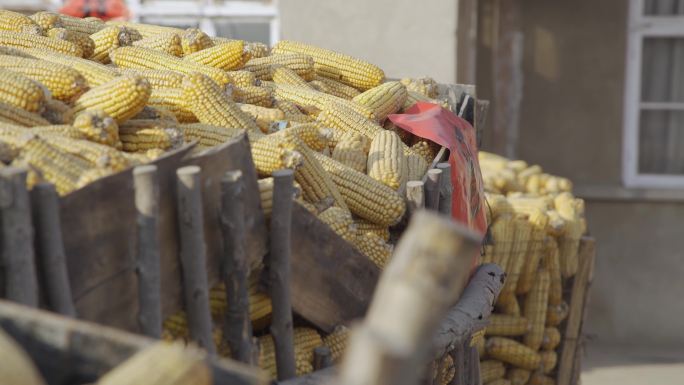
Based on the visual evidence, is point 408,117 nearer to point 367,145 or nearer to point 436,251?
point 367,145

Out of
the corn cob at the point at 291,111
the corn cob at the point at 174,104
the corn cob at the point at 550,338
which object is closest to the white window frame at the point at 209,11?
the corn cob at the point at 550,338

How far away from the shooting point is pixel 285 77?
476 cm

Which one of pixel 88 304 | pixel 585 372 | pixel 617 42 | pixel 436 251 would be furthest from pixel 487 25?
pixel 436 251

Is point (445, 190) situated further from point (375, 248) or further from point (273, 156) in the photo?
point (273, 156)

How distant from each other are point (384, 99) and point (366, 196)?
3.60ft

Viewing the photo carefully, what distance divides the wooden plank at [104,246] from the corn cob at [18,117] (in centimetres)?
86

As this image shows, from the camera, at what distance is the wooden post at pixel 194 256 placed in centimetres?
248

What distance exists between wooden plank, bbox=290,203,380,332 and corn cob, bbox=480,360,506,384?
2.77 meters

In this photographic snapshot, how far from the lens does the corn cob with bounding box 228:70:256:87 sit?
14.5 feet

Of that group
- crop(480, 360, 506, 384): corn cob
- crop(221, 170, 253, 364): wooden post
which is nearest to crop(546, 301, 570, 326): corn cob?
crop(480, 360, 506, 384): corn cob

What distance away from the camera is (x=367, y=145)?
4168mm

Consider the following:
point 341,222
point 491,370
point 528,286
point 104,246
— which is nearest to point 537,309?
point 528,286

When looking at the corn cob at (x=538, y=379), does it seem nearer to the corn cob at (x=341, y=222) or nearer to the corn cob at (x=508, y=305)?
the corn cob at (x=508, y=305)

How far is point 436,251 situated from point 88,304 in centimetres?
114
